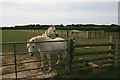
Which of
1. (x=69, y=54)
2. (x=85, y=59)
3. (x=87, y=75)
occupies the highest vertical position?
(x=69, y=54)

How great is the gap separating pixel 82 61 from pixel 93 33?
28.7m

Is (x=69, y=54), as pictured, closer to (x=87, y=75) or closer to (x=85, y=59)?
(x=85, y=59)

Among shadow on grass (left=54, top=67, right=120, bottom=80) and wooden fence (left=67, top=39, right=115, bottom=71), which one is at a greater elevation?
wooden fence (left=67, top=39, right=115, bottom=71)

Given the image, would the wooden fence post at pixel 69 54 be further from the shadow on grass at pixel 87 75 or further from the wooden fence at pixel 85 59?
the shadow on grass at pixel 87 75

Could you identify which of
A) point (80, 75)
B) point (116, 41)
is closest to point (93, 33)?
point (116, 41)

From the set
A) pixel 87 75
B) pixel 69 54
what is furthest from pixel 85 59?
pixel 87 75

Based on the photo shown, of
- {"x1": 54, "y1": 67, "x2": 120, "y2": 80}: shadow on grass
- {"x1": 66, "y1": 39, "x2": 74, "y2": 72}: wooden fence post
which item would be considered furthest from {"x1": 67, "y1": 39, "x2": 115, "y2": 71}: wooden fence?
{"x1": 54, "y1": 67, "x2": 120, "y2": 80}: shadow on grass

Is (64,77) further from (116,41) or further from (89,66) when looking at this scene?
Answer: (116,41)

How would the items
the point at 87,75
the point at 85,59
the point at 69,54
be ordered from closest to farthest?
the point at 87,75 → the point at 69,54 → the point at 85,59

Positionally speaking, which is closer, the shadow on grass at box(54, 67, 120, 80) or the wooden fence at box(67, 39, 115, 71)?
the shadow on grass at box(54, 67, 120, 80)

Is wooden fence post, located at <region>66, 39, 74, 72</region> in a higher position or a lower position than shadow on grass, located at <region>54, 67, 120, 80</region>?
higher

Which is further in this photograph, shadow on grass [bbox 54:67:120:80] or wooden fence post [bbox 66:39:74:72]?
wooden fence post [bbox 66:39:74:72]

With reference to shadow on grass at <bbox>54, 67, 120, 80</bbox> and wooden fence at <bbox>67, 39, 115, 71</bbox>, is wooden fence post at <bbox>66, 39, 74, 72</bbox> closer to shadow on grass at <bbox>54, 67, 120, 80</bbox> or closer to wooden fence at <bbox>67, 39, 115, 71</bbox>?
wooden fence at <bbox>67, 39, 115, 71</bbox>

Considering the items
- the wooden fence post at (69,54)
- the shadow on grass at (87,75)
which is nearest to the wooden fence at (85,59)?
the wooden fence post at (69,54)
